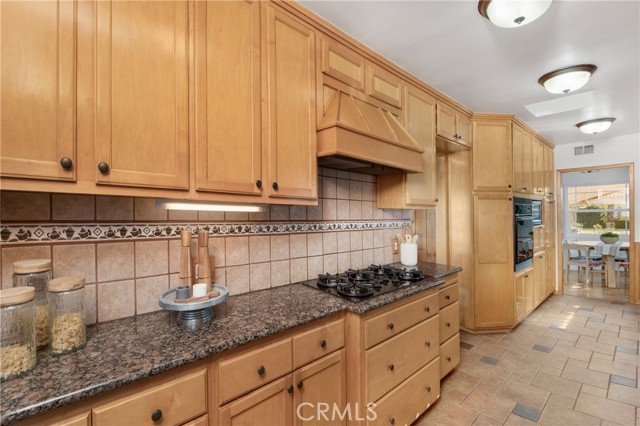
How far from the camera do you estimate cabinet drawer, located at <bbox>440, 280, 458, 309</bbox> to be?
233cm

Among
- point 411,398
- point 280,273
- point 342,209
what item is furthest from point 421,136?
point 411,398

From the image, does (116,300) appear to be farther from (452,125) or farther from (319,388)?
(452,125)

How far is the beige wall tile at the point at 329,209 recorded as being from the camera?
219 cm

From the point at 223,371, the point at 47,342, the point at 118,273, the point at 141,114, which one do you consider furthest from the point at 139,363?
the point at 141,114

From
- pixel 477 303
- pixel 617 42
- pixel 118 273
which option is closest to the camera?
pixel 118 273

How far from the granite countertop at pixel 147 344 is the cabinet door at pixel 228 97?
23.9 inches

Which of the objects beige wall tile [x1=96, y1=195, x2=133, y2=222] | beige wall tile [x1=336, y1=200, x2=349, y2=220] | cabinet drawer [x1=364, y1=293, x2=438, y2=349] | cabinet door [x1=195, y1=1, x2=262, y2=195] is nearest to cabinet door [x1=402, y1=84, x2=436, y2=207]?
beige wall tile [x1=336, y1=200, x2=349, y2=220]

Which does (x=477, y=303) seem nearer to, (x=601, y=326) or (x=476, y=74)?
(x=601, y=326)

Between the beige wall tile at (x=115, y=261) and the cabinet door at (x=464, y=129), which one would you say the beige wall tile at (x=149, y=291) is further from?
the cabinet door at (x=464, y=129)

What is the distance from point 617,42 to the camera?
2020 millimetres

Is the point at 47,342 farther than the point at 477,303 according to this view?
No

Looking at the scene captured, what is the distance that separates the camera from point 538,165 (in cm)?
431

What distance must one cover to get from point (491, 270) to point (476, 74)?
2.18 metres

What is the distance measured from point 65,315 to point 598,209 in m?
9.29
